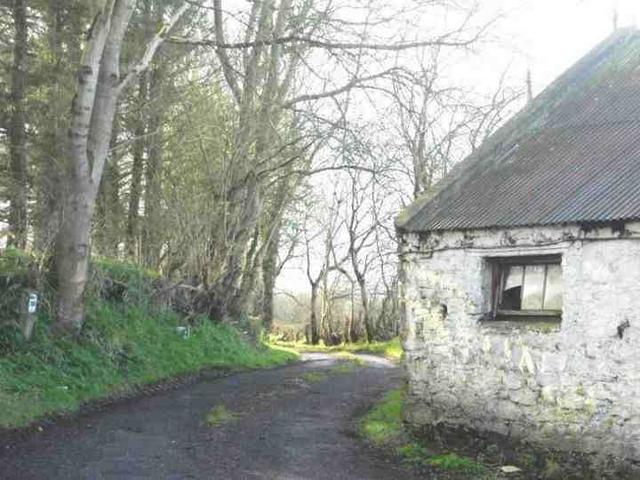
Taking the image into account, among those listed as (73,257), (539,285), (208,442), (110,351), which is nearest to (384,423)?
(208,442)

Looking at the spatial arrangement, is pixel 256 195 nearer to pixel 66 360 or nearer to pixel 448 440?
pixel 66 360

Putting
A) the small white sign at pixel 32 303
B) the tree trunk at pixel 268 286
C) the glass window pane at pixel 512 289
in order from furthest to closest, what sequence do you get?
the tree trunk at pixel 268 286, the small white sign at pixel 32 303, the glass window pane at pixel 512 289

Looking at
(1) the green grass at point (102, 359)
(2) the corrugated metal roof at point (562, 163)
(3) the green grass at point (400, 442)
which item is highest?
(2) the corrugated metal roof at point (562, 163)

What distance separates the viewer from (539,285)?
832cm

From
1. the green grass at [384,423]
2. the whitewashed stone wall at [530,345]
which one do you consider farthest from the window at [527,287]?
the green grass at [384,423]

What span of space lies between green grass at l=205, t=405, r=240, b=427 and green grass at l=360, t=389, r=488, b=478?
1824mm

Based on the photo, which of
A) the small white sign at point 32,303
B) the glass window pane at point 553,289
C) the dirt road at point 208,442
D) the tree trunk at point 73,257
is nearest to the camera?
the dirt road at point 208,442

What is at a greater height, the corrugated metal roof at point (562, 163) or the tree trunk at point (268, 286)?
the corrugated metal roof at point (562, 163)

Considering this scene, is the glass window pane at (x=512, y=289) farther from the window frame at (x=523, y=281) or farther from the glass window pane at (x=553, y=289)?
the glass window pane at (x=553, y=289)

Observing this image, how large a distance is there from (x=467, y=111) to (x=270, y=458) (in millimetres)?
7589

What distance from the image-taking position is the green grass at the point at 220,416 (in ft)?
32.2

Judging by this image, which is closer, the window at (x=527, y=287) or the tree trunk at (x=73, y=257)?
the window at (x=527, y=287)

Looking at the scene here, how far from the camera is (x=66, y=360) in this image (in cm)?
1072

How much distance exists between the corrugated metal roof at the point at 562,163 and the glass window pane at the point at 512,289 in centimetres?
73
